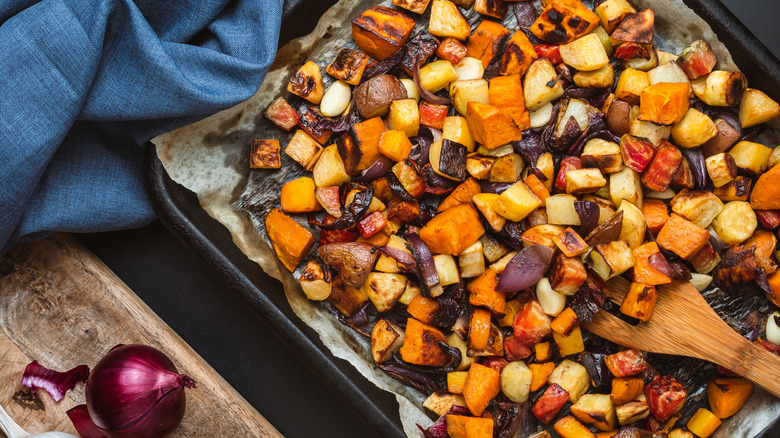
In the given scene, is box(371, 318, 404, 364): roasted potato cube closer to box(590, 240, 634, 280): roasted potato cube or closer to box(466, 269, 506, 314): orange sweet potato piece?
box(466, 269, 506, 314): orange sweet potato piece

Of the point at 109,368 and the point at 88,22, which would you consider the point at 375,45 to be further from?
the point at 109,368

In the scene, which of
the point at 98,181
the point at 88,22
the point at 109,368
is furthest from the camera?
the point at 98,181

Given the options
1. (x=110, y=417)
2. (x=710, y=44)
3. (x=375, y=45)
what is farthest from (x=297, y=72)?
(x=710, y=44)

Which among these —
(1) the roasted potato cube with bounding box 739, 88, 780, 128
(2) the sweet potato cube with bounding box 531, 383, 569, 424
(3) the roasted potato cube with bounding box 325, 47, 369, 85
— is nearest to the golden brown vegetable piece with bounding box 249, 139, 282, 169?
(3) the roasted potato cube with bounding box 325, 47, 369, 85

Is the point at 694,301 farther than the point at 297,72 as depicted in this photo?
No

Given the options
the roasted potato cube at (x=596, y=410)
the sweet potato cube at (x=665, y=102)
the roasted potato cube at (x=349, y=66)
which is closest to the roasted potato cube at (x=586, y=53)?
the sweet potato cube at (x=665, y=102)
